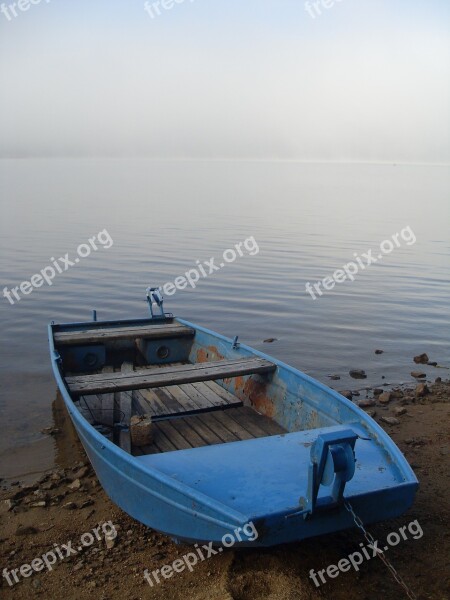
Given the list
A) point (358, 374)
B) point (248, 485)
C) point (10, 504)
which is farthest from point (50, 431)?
point (358, 374)

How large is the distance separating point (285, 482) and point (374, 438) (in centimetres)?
127

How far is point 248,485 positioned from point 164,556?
117 centimetres

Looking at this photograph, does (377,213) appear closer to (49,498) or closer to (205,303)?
(205,303)

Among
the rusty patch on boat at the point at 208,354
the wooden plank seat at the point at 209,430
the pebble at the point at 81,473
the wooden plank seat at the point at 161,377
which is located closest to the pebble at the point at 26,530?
the pebble at the point at 81,473

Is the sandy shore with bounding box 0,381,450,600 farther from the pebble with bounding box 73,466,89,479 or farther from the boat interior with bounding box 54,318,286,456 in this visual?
the boat interior with bounding box 54,318,286,456

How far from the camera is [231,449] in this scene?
17.9 feet

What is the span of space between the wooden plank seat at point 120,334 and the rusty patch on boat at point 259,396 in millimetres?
1988

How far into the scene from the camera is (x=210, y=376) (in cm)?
695

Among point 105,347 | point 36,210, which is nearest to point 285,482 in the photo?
point 105,347

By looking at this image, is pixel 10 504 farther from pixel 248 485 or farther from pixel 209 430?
pixel 248 485

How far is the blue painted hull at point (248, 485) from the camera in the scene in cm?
443

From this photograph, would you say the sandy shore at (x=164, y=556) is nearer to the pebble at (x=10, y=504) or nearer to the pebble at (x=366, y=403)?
the pebble at (x=10, y=504)

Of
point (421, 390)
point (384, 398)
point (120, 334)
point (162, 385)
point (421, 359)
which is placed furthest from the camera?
point (421, 359)

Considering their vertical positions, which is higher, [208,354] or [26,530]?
[208,354]
